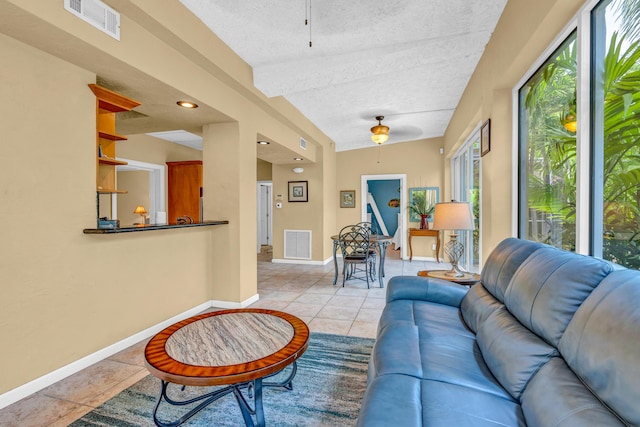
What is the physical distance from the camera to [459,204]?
111 inches

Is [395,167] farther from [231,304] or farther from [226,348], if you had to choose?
[226,348]

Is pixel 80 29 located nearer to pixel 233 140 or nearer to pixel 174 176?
pixel 233 140

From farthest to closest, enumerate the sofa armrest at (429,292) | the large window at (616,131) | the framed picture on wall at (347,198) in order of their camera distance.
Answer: the framed picture on wall at (347,198)
the sofa armrest at (429,292)
the large window at (616,131)

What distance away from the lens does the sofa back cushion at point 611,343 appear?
77 centimetres

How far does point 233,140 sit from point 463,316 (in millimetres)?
2820

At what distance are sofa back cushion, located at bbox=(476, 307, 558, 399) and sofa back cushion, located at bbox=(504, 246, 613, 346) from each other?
0.04 m

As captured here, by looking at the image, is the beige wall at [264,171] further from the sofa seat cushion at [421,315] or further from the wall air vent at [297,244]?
the sofa seat cushion at [421,315]

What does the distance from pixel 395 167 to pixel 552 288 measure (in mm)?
6055

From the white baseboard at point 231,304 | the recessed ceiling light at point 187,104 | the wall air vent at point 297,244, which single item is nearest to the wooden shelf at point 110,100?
the recessed ceiling light at point 187,104

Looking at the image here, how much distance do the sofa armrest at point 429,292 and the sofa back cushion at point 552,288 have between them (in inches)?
32.0

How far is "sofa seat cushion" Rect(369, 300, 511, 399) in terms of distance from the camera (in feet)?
4.27

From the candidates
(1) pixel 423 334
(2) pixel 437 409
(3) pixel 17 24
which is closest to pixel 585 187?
(1) pixel 423 334

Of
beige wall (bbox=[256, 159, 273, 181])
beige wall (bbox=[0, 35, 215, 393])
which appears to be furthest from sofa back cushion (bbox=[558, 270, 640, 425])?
beige wall (bbox=[256, 159, 273, 181])

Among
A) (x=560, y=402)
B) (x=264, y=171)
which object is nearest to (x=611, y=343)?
(x=560, y=402)
